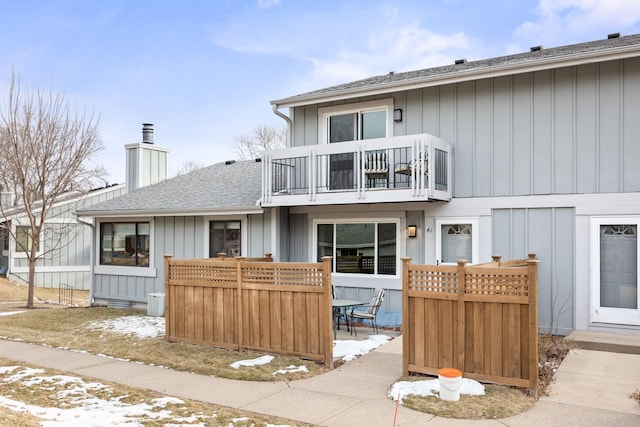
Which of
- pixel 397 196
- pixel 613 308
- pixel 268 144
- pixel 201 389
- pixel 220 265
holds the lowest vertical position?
pixel 201 389

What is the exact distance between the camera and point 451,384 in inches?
210

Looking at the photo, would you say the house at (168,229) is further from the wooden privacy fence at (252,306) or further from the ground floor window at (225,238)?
the wooden privacy fence at (252,306)

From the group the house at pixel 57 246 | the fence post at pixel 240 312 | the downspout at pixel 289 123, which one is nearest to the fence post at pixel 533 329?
the fence post at pixel 240 312

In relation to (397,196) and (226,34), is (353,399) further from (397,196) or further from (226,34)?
(226,34)

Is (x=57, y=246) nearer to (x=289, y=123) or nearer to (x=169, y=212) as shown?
(x=169, y=212)

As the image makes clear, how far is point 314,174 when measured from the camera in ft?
33.8

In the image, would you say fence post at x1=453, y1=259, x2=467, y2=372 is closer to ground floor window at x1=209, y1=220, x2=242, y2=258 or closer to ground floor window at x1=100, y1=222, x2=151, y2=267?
ground floor window at x1=209, y1=220, x2=242, y2=258

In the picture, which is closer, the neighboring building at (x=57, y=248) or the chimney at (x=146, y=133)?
the chimney at (x=146, y=133)

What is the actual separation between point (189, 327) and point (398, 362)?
351 cm

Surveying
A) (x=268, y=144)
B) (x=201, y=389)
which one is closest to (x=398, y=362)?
(x=201, y=389)

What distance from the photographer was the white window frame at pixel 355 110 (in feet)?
35.1

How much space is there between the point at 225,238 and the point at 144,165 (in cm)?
566

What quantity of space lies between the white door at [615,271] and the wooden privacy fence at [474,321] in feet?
11.8

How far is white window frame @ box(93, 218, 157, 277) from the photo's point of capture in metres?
13.3
